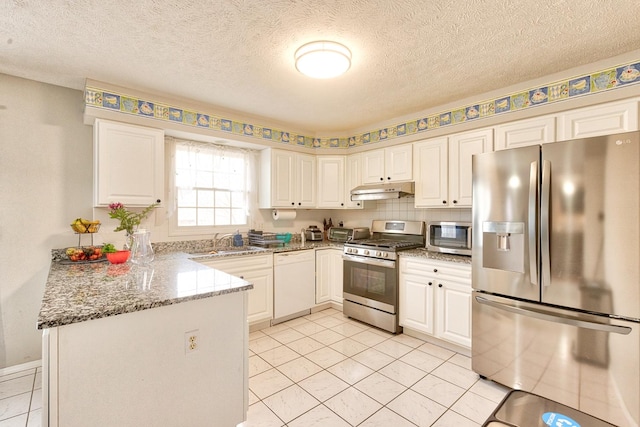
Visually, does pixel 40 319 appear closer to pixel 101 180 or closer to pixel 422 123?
pixel 101 180

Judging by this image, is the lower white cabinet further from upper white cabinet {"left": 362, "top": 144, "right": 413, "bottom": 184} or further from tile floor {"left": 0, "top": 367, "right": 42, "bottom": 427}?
tile floor {"left": 0, "top": 367, "right": 42, "bottom": 427}

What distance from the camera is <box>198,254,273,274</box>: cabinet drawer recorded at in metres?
3.03

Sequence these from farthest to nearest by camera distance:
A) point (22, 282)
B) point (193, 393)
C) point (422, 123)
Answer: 1. point (422, 123)
2. point (22, 282)
3. point (193, 393)

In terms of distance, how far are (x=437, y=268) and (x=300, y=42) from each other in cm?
231

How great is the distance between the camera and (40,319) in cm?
117

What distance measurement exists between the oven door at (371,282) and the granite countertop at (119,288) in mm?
1906

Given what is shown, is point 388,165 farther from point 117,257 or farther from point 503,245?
point 117,257

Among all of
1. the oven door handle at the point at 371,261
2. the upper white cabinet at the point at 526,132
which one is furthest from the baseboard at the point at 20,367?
the upper white cabinet at the point at 526,132

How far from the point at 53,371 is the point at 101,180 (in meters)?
1.85

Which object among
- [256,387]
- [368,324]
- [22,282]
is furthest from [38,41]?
[368,324]

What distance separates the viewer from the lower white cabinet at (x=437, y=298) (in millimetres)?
2709

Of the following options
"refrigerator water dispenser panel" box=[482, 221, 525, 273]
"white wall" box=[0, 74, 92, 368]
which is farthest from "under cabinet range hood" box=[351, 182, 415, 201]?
"white wall" box=[0, 74, 92, 368]

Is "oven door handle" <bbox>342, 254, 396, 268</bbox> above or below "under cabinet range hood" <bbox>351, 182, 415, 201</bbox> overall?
below

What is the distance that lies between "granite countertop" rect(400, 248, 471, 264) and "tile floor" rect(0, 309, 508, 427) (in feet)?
2.94
